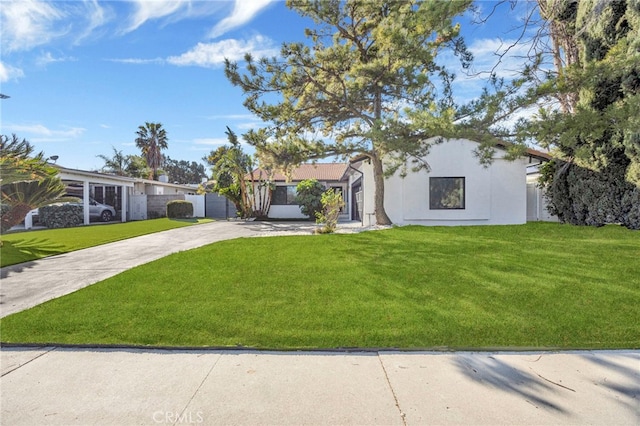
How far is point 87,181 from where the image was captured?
709 inches

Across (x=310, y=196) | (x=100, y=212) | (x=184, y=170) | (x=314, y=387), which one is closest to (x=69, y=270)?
(x=314, y=387)

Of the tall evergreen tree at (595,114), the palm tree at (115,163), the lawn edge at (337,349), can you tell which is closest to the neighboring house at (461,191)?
the tall evergreen tree at (595,114)

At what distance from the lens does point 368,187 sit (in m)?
15.4

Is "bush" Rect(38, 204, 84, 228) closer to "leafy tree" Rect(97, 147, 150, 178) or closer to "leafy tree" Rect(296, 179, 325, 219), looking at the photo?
"leafy tree" Rect(296, 179, 325, 219)

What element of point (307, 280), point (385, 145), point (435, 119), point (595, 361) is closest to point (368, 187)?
point (385, 145)

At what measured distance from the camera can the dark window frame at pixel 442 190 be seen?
1416 cm

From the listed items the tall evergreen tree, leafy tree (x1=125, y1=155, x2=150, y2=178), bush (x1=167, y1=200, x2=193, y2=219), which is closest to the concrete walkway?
the tall evergreen tree

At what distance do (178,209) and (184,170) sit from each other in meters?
39.0

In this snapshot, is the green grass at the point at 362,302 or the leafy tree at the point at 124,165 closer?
the green grass at the point at 362,302

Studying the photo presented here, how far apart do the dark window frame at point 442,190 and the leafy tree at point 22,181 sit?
13.9 meters

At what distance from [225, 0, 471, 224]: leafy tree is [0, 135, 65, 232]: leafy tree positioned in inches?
266

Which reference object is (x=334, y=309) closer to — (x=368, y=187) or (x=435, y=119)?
(x=435, y=119)

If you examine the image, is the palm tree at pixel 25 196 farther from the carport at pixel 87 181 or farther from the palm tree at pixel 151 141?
the palm tree at pixel 151 141

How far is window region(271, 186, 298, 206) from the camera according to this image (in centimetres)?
2297
